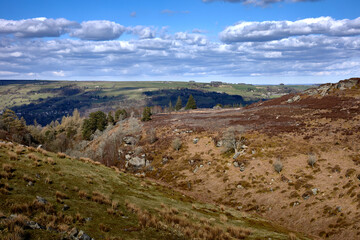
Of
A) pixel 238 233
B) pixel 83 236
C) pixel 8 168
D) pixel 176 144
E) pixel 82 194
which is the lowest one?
pixel 176 144

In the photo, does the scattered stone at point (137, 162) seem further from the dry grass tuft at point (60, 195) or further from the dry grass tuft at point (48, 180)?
the dry grass tuft at point (60, 195)

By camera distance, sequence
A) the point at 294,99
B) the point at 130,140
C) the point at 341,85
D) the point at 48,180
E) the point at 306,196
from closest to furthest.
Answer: the point at 48,180
the point at 306,196
the point at 130,140
the point at 341,85
the point at 294,99

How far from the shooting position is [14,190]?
15453mm

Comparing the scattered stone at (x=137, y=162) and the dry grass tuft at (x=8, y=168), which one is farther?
the scattered stone at (x=137, y=162)

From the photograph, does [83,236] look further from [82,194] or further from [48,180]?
[48,180]

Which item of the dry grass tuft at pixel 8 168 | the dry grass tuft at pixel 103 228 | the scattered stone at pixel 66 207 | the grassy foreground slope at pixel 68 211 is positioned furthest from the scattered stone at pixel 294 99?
the dry grass tuft at pixel 8 168

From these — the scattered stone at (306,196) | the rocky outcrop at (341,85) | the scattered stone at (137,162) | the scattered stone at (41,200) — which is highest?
the rocky outcrop at (341,85)

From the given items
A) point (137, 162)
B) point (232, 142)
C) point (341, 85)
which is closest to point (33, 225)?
point (232, 142)

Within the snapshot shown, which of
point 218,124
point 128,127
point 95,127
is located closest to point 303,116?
point 218,124

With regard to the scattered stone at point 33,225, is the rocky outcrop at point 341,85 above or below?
above

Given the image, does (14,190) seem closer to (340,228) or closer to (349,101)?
(340,228)

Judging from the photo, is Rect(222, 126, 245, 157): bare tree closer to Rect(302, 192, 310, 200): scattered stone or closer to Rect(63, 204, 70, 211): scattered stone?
Rect(302, 192, 310, 200): scattered stone

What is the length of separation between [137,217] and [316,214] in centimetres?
2648

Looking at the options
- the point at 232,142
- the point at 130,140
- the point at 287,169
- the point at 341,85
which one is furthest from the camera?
the point at 341,85
